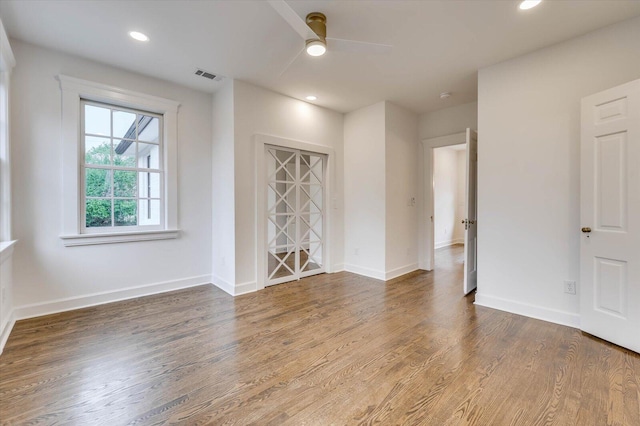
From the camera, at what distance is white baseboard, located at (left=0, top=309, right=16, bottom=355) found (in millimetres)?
2266

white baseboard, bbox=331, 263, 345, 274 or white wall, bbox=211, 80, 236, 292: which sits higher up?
white wall, bbox=211, 80, 236, 292

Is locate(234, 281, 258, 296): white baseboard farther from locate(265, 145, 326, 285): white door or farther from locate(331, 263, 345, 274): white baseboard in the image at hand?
locate(331, 263, 345, 274): white baseboard

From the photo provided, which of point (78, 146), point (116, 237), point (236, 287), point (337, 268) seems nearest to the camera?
point (78, 146)

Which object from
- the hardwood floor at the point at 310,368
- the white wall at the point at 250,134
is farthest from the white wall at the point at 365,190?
the hardwood floor at the point at 310,368

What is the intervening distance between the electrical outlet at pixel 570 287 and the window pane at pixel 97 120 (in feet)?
17.4

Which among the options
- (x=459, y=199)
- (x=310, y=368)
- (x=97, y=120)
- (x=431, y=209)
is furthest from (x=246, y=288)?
(x=459, y=199)

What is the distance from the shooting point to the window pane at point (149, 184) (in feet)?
12.0

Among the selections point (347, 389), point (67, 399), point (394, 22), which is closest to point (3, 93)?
point (67, 399)

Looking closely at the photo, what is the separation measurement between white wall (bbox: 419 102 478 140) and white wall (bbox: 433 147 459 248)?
2.63m

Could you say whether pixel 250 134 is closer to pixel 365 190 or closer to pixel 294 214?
pixel 294 214

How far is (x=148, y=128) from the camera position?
3.70 m

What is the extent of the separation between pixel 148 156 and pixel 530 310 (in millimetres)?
4897

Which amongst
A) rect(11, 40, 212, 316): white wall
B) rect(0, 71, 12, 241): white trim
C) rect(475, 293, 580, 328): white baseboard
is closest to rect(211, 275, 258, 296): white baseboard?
rect(11, 40, 212, 316): white wall

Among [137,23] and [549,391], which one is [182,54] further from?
[549,391]
